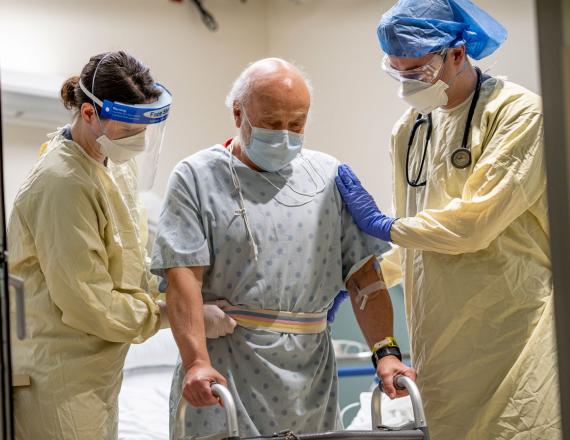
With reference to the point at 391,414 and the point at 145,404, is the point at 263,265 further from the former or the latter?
the point at 145,404

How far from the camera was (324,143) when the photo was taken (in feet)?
16.6

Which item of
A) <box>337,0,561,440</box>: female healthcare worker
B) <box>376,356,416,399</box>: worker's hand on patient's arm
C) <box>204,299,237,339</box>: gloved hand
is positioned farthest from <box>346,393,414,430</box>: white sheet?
<box>204,299,237,339</box>: gloved hand

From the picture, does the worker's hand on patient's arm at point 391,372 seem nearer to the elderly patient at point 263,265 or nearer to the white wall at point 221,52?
the elderly patient at point 263,265

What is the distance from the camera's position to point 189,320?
2.22 m

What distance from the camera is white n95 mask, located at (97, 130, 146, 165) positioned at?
2508 mm

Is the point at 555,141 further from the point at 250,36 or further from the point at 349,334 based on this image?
the point at 250,36

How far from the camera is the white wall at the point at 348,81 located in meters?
4.64

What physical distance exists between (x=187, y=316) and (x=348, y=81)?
114 inches

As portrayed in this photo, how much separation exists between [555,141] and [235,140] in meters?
1.17

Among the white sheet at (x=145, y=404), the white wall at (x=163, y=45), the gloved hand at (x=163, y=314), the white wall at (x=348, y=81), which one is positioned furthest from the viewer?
the white wall at (x=163, y=45)

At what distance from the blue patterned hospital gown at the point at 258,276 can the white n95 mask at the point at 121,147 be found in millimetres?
208

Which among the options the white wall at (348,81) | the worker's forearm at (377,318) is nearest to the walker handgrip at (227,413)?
the worker's forearm at (377,318)

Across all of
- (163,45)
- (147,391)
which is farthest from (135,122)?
(163,45)

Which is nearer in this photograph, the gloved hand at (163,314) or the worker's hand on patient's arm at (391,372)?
the worker's hand on patient's arm at (391,372)
